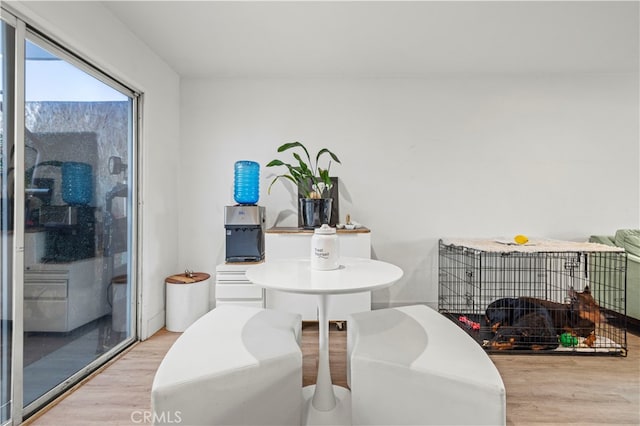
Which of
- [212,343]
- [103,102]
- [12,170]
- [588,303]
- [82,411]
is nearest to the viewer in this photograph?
[212,343]

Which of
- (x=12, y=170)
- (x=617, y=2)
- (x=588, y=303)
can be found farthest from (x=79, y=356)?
(x=617, y=2)

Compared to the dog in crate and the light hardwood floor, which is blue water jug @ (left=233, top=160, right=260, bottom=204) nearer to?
the light hardwood floor

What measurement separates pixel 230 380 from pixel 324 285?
525 millimetres

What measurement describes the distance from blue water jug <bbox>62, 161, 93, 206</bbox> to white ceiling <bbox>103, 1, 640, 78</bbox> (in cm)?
109

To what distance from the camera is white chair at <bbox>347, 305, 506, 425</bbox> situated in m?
1.21

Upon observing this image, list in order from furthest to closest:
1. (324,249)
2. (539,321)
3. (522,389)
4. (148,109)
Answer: (148,109) → (539,321) → (522,389) → (324,249)

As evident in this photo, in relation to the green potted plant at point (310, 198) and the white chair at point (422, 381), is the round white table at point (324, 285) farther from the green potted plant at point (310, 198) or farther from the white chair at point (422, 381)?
the green potted plant at point (310, 198)

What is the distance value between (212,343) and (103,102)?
194cm

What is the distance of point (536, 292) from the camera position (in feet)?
10.2

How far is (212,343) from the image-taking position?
142 centimetres

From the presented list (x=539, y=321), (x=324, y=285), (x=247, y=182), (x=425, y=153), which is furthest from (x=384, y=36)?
(x=539, y=321)

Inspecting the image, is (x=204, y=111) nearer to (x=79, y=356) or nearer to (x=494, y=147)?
(x=79, y=356)

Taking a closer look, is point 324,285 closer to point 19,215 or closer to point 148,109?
point 19,215

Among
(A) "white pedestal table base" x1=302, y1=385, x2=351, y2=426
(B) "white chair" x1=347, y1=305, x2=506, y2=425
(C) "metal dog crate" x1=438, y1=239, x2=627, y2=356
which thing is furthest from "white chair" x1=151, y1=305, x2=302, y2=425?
(C) "metal dog crate" x1=438, y1=239, x2=627, y2=356
